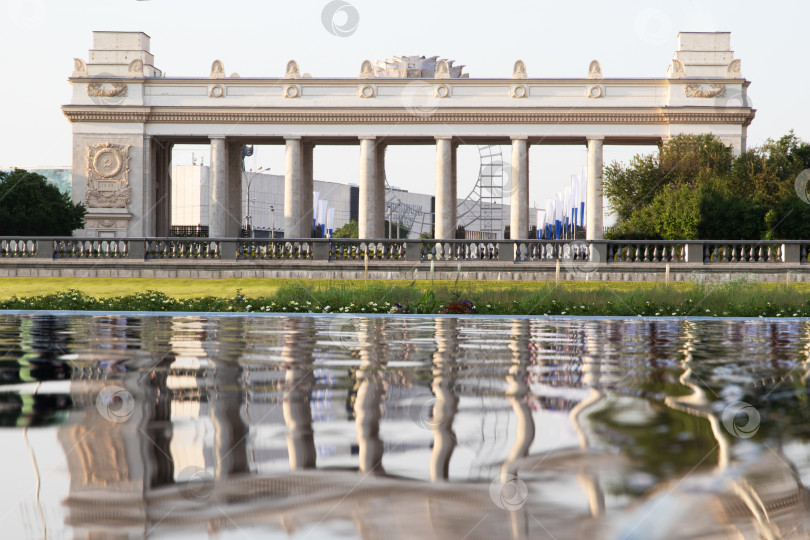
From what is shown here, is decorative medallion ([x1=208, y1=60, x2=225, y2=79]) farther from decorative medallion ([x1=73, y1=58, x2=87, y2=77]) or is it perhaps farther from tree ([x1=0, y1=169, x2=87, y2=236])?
tree ([x1=0, y1=169, x2=87, y2=236])

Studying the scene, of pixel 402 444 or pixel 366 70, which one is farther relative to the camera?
pixel 366 70

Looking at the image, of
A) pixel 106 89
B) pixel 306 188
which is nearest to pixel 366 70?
pixel 306 188

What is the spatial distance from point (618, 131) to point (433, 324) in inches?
2034

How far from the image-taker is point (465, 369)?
44.0ft

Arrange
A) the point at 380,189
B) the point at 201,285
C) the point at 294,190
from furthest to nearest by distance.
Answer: the point at 380,189 → the point at 294,190 → the point at 201,285

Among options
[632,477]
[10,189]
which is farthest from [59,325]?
[10,189]

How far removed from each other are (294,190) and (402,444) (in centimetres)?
6721

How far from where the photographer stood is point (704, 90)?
7125 centimetres

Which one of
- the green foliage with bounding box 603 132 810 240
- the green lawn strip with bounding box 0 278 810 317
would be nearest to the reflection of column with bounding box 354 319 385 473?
the green lawn strip with bounding box 0 278 810 317

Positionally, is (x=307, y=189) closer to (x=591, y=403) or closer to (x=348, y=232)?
(x=591, y=403)

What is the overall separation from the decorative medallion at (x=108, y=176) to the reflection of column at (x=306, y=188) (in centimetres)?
1402

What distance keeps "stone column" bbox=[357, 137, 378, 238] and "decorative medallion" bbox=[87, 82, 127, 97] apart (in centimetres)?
1988

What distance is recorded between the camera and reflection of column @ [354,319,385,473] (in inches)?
286

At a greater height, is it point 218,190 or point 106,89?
point 106,89
